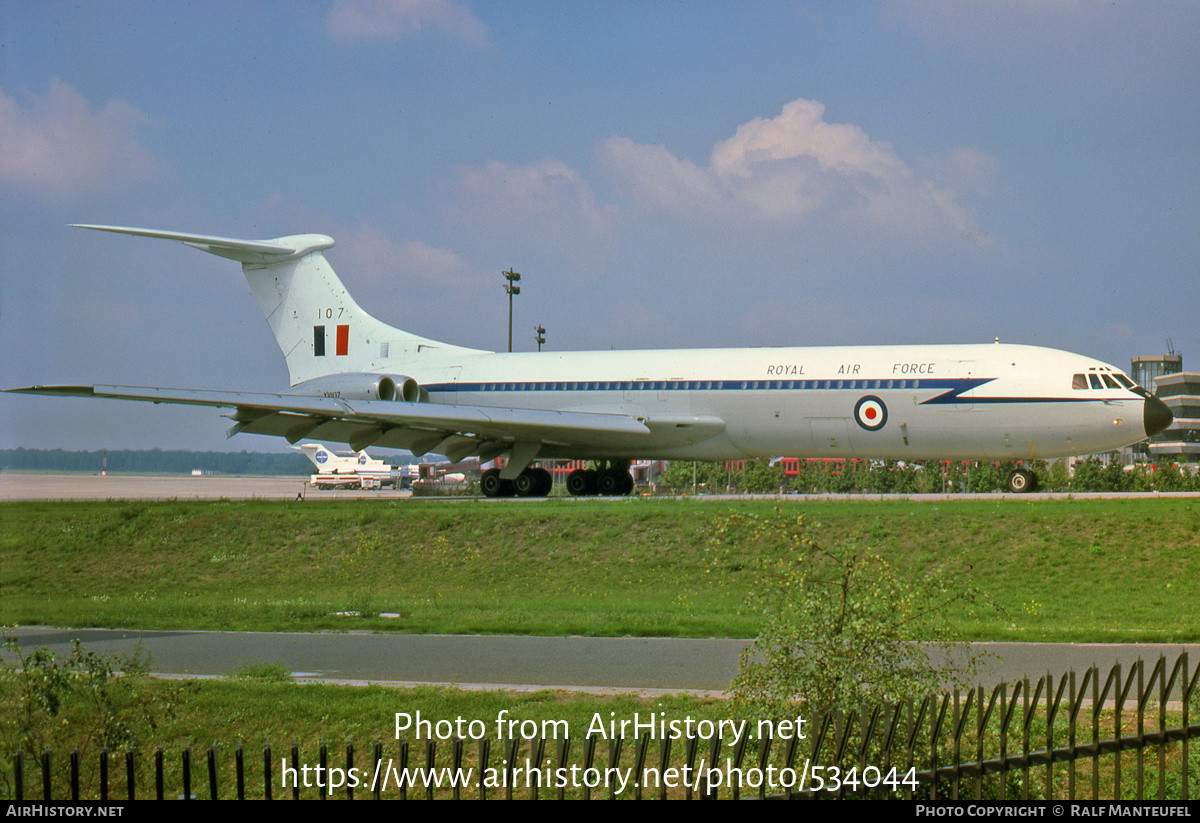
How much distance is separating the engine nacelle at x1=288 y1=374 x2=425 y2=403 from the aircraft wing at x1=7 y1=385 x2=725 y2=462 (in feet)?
7.08

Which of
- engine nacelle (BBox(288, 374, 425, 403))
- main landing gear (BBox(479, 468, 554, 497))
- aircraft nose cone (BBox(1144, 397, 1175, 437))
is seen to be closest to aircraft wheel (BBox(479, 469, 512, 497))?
main landing gear (BBox(479, 468, 554, 497))

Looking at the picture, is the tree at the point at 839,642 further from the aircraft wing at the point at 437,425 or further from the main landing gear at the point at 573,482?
the main landing gear at the point at 573,482

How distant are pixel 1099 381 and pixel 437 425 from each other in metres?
16.8

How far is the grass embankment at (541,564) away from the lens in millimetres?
13070

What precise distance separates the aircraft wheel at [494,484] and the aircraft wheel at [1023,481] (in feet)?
45.4

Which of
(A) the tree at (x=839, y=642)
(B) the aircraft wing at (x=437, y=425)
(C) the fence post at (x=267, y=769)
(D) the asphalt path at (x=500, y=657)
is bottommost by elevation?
(D) the asphalt path at (x=500, y=657)

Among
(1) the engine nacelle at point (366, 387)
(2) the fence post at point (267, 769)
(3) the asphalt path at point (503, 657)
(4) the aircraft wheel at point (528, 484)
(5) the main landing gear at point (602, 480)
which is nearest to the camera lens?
(2) the fence post at point (267, 769)

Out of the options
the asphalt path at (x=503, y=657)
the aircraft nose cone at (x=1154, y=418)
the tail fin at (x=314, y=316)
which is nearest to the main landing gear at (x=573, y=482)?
the tail fin at (x=314, y=316)

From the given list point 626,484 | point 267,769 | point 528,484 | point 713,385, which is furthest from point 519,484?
point 267,769

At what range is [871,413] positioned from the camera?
26.3 meters

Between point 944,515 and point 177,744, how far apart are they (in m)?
14.3

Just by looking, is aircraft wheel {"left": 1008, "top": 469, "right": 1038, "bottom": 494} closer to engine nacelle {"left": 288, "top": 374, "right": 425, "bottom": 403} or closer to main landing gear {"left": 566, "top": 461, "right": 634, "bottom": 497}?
main landing gear {"left": 566, "top": 461, "right": 634, "bottom": 497}

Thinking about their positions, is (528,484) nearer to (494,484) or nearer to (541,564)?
(494,484)
